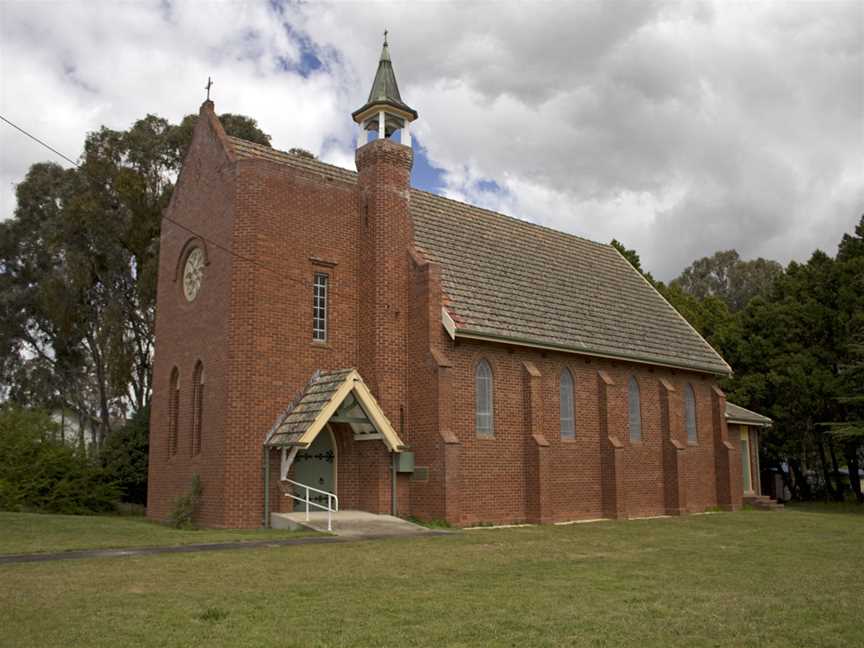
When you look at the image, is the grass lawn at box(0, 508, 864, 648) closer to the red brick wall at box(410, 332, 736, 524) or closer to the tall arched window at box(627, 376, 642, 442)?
the red brick wall at box(410, 332, 736, 524)

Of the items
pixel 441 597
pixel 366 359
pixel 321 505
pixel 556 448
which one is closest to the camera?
pixel 441 597

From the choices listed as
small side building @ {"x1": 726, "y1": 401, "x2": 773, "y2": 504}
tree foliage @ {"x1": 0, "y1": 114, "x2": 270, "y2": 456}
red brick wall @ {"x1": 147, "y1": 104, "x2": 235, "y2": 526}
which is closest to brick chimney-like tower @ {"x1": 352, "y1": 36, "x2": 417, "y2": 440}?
red brick wall @ {"x1": 147, "y1": 104, "x2": 235, "y2": 526}

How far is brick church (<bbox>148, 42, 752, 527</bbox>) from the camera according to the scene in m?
19.9

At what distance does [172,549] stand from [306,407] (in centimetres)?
587

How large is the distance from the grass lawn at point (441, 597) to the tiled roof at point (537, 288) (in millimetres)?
9000

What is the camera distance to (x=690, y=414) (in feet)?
100

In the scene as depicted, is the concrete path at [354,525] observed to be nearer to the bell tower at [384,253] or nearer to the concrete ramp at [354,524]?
the concrete ramp at [354,524]

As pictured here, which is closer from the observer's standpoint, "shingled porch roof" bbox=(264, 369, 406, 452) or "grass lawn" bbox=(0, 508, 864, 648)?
"grass lawn" bbox=(0, 508, 864, 648)

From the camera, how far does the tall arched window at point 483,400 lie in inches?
883

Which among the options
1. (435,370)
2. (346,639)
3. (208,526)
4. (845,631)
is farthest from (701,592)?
(208,526)

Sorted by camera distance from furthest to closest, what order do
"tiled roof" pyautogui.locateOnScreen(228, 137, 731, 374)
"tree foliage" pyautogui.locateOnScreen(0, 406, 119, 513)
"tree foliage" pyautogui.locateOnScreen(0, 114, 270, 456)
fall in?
"tree foliage" pyautogui.locateOnScreen(0, 114, 270, 456) < "tree foliage" pyautogui.locateOnScreen(0, 406, 119, 513) < "tiled roof" pyautogui.locateOnScreen(228, 137, 731, 374)

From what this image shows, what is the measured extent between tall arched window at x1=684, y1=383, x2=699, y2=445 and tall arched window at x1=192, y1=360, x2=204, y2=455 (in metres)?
17.7

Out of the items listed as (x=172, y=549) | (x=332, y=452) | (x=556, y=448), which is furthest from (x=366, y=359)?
(x=172, y=549)

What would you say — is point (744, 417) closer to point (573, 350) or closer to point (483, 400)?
point (573, 350)
